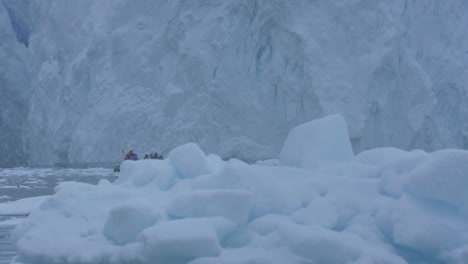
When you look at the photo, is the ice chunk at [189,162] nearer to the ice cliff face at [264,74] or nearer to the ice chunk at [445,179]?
the ice chunk at [445,179]

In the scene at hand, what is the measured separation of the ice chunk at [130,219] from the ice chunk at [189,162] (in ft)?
3.16

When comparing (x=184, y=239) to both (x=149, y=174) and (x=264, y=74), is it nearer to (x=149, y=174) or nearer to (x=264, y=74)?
(x=149, y=174)

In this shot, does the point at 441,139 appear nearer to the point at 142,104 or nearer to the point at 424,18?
the point at 424,18

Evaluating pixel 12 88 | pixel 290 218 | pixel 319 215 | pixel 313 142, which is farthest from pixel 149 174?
pixel 12 88

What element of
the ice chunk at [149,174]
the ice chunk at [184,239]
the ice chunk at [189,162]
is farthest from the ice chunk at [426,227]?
the ice chunk at [149,174]

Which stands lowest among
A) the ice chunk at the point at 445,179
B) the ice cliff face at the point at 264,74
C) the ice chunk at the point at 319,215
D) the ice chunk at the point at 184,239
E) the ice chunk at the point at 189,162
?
the ice chunk at the point at 184,239

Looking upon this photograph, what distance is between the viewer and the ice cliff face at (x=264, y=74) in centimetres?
1859

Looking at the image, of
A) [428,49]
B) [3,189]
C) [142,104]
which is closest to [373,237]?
[3,189]

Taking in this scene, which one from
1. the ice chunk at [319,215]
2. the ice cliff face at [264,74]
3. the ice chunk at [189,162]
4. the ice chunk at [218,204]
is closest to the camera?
the ice chunk at [319,215]

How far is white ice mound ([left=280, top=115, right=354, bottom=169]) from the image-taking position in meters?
5.39

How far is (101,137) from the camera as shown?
20.0 metres

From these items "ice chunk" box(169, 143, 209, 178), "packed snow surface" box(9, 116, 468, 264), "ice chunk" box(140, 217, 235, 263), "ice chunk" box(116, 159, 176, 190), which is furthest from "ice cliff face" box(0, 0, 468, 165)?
"ice chunk" box(140, 217, 235, 263)

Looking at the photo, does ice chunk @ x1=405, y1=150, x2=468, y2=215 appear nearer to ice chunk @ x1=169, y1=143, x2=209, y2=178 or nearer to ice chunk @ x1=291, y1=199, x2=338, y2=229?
ice chunk @ x1=291, y1=199, x2=338, y2=229

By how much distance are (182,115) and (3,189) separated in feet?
23.9
